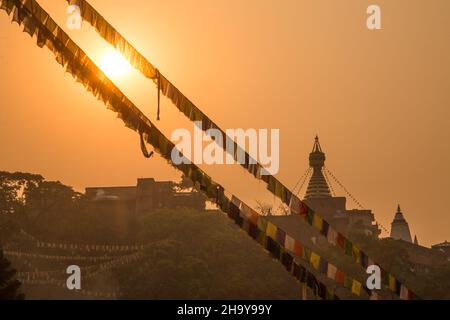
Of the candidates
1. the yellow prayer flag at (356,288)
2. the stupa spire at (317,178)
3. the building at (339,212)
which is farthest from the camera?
the stupa spire at (317,178)

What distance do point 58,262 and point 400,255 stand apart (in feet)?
105

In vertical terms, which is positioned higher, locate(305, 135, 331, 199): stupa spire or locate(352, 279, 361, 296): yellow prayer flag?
locate(305, 135, 331, 199): stupa spire

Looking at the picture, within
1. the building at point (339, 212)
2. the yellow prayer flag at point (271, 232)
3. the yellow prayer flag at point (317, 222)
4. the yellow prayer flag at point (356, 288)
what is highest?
the building at point (339, 212)

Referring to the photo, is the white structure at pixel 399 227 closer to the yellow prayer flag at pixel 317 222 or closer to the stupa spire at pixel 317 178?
the stupa spire at pixel 317 178

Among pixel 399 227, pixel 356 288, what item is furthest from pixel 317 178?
pixel 356 288

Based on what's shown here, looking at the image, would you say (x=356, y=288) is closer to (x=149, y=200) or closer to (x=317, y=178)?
(x=149, y=200)

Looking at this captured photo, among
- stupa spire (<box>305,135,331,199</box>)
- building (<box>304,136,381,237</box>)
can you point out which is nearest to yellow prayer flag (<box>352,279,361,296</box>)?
building (<box>304,136,381,237</box>)

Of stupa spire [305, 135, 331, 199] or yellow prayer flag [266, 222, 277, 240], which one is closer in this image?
yellow prayer flag [266, 222, 277, 240]

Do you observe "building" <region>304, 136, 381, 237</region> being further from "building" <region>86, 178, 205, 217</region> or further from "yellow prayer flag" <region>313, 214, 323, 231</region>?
"yellow prayer flag" <region>313, 214, 323, 231</region>

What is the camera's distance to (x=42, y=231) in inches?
4281

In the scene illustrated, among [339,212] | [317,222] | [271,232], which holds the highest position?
[339,212]

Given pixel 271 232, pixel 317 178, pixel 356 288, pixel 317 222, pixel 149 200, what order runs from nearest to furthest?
pixel 271 232
pixel 317 222
pixel 356 288
pixel 149 200
pixel 317 178

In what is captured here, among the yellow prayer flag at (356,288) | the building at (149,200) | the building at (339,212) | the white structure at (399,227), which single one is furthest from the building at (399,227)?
the yellow prayer flag at (356,288)
